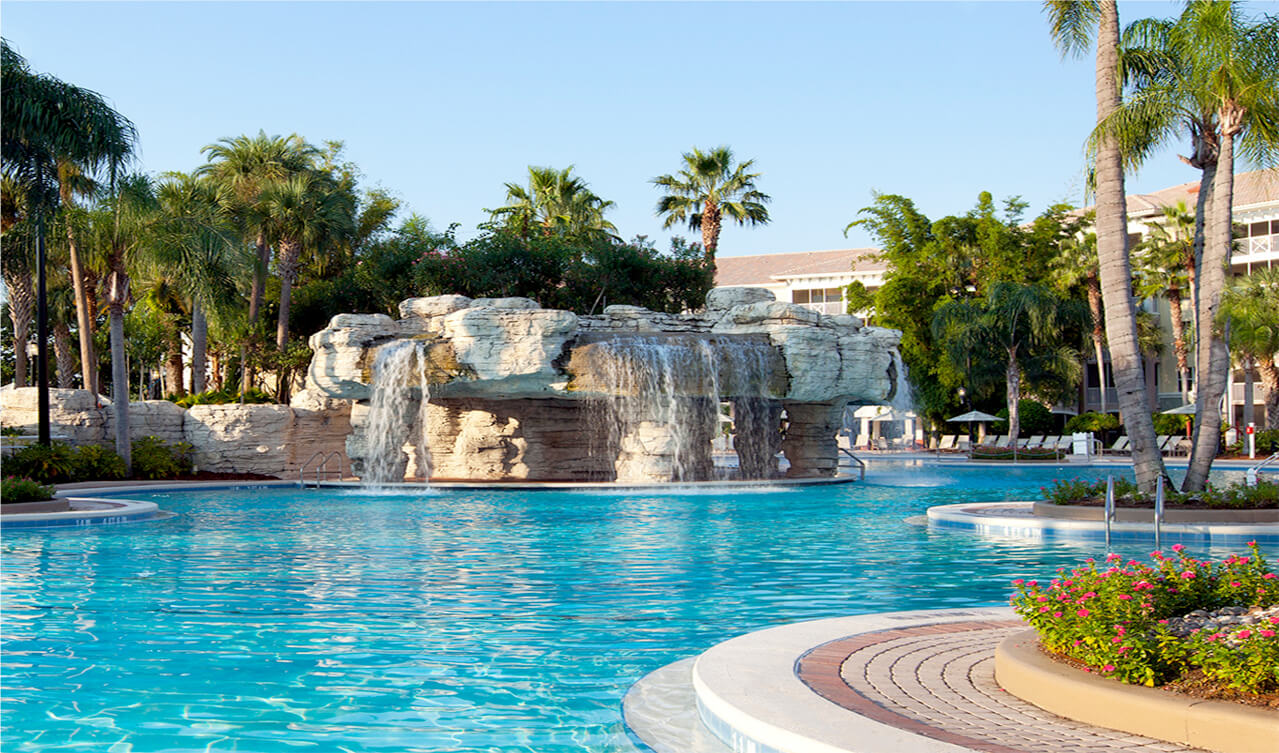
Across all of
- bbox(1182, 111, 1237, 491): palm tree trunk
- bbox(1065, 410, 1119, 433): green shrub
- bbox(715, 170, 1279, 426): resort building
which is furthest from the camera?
bbox(715, 170, 1279, 426): resort building

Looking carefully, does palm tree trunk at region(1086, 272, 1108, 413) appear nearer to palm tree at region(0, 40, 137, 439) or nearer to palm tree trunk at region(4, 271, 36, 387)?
palm tree at region(0, 40, 137, 439)

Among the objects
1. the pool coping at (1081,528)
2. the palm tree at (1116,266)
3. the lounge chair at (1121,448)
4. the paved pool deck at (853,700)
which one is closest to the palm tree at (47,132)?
the pool coping at (1081,528)

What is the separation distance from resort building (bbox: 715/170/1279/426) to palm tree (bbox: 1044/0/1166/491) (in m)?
25.3

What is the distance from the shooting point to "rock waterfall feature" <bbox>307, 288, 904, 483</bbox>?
1055 inches

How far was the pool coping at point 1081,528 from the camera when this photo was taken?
46.9ft

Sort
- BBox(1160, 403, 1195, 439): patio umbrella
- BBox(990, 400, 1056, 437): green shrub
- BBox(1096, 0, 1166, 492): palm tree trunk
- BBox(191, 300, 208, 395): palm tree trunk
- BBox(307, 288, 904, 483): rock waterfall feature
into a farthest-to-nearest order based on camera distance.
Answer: BBox(990, 400, 1056, 437): green shrub, BBox(1160, 403, 1195, 439): patio umbrella, BBox(191, 300, 208, 395): palm tree trunk, BBox(307, 288, 904, 483): rock waterfall feature, BBox(1096, 0, 1166, 492): palm tree trunk

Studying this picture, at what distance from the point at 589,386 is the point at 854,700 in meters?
21.4

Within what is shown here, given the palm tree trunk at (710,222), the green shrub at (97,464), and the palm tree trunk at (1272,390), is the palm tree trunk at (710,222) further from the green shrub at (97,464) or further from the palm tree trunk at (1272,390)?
the green shrub at (97,464)

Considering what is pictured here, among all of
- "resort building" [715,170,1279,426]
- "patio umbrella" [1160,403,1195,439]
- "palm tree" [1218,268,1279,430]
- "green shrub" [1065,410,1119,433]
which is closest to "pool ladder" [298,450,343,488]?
"resort building" [715,170,1279,426]

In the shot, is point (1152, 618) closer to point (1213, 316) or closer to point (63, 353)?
point (1213, 316)

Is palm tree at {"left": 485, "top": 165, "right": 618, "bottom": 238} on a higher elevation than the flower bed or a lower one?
higher

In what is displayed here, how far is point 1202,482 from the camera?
642 inches

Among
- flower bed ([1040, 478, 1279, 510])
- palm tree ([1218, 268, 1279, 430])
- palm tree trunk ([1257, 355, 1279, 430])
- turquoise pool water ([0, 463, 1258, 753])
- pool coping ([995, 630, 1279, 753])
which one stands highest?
palm tree ([1218, 268, 1279, 430])

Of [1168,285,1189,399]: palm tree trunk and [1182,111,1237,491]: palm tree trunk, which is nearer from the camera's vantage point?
[1182,111,1237,491]: palm tree trunk
